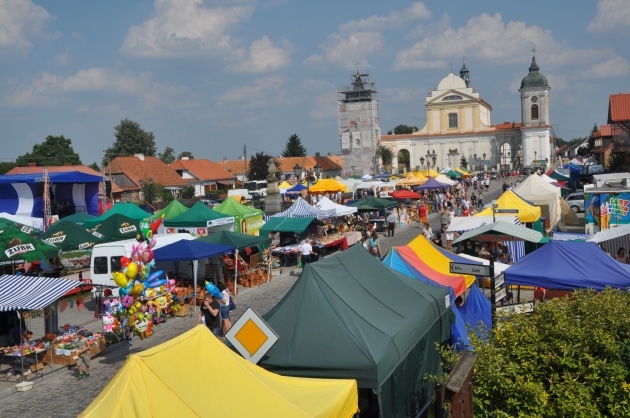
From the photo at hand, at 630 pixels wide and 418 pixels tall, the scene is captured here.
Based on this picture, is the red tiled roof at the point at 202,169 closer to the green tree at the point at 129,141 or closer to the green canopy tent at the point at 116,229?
the green tree at the point at 129,141

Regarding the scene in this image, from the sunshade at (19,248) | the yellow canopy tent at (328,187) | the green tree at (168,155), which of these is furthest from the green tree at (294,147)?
the sunshade at (19,248)

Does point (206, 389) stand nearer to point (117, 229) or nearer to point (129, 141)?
point (117, 229)

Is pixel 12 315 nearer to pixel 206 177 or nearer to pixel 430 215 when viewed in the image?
pixel 430 215

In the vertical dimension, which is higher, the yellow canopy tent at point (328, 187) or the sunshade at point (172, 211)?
the yellow canopy tent at point (328, 187)

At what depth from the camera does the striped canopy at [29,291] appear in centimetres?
1034

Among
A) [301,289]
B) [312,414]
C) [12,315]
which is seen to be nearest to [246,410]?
[312,414]

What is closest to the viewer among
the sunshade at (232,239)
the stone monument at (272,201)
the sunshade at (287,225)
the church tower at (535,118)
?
the sunshade at (232,239)

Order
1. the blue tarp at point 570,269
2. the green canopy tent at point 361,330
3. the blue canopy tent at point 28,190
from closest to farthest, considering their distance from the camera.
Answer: the green canopy tent at point 361,330 < the blue tarp at point 570,269 < the blue canopy tent at point 28,190

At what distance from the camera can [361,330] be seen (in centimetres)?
724

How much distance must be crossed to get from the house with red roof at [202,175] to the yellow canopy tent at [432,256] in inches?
2203

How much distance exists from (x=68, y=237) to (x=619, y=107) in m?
29.4

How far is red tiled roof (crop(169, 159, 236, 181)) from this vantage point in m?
70.6

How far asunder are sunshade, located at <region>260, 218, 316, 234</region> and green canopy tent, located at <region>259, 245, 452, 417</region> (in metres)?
12.0

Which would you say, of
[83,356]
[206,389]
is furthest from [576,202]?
[206,389]
